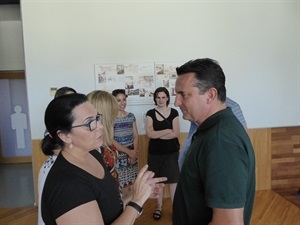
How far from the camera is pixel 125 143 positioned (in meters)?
3.39

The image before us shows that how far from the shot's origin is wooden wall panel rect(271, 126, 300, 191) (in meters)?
4.52

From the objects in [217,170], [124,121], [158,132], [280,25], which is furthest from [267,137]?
[217,170]

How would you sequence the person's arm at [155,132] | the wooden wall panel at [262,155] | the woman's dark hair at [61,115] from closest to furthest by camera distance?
the woman's dark hair at [61,115] → the person's arm at [155,132] → the wooden wall panel at [262,155]

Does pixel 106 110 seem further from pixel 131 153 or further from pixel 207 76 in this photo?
pixel 131 153

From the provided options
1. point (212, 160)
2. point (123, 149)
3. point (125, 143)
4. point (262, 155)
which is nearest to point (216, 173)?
point (212, 160)

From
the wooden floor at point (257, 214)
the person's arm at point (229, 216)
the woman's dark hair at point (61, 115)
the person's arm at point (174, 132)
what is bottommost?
the wooden floor at point (257, 214)

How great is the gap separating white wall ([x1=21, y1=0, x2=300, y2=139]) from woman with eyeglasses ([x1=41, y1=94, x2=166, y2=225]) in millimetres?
2748

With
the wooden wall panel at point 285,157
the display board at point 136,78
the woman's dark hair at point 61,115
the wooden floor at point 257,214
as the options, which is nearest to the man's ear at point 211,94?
the woman's dark hair at point 61,115

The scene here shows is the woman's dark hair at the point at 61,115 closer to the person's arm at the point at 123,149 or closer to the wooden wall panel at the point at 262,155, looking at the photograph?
the person's arm at the point at 123,149

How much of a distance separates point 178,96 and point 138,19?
294 cm

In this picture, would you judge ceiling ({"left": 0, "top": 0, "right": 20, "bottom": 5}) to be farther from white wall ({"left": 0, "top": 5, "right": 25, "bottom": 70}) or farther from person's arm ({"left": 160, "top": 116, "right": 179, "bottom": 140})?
person's arm ({"left": 160, "top": 116, "right": 179, "bottom": 140})

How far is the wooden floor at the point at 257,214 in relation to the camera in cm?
348

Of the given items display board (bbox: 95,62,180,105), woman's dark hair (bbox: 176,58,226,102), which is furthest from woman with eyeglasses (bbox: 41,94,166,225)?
display board (bbox: 95,62,180,105)

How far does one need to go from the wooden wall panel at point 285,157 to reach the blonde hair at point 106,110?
10.3 ft
